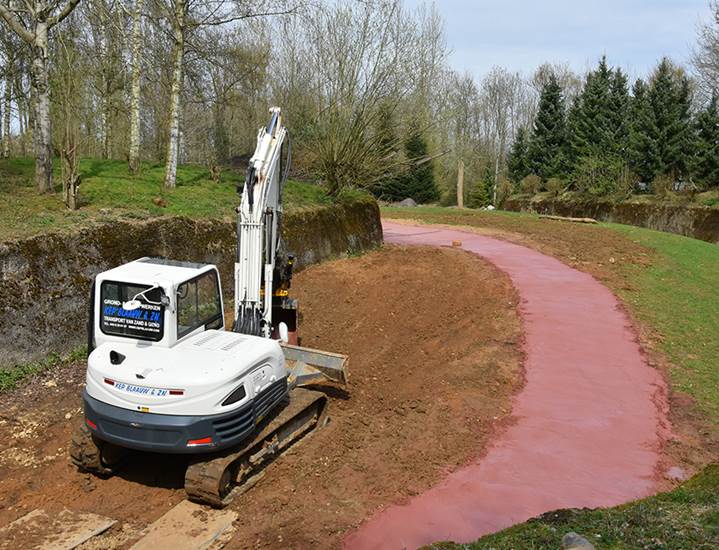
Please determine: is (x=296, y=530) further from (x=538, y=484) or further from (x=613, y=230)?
(x=613, y=230)

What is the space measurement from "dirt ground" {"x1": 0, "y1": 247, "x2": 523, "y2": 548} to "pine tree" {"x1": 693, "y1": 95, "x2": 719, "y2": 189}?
26472 millimetres

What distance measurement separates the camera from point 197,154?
34.9 meters

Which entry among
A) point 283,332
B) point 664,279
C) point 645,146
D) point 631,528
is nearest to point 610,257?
point 664,279

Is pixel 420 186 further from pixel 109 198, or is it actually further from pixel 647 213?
pixel 109 198

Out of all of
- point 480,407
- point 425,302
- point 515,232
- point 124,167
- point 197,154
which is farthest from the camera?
point 197,154

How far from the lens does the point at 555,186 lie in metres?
42.7

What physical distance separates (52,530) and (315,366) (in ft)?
13.3

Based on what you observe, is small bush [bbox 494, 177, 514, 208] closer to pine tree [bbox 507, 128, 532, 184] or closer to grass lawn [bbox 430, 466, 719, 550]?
pine tree [bbox 507, 128, 532, 184]

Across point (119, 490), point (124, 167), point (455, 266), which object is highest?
point (124, 167)

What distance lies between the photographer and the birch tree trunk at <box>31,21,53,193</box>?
13211mm

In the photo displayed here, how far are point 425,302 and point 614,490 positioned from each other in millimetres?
8382

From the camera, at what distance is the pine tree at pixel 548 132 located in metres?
45.9

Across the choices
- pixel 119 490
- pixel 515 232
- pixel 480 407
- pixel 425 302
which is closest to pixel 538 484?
pixel 480 407

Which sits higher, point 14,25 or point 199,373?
point 14,25
